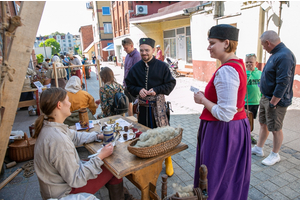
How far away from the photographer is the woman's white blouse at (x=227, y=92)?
158 cm

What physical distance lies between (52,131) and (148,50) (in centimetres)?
174

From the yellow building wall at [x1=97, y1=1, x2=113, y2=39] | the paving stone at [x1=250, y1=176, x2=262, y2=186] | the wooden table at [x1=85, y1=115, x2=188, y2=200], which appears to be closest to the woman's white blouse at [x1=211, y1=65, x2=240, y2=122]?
the wooden table at [x1=85, y1=115, x2=188, y2=200]

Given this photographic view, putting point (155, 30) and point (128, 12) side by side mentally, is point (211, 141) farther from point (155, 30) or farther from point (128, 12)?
point (128, 12)

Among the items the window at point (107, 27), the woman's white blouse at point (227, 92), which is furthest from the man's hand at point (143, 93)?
the window at point (107, 27)

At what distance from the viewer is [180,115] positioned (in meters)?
5.81

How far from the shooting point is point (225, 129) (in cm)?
174

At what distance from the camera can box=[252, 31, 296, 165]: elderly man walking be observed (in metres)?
2.69

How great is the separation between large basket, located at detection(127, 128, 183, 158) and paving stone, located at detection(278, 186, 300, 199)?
170 cm

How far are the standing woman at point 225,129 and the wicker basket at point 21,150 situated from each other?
10.6ft

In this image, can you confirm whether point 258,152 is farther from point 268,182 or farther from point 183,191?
point 183,191

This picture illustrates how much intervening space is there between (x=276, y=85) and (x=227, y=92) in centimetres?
165

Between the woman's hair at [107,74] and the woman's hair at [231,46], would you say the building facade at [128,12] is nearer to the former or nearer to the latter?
the woman's hair at [107,74]

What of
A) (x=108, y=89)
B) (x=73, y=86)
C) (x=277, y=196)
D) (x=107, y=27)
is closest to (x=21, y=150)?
(x=73, y=86)

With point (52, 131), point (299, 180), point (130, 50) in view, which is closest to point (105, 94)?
point (130, 50)
